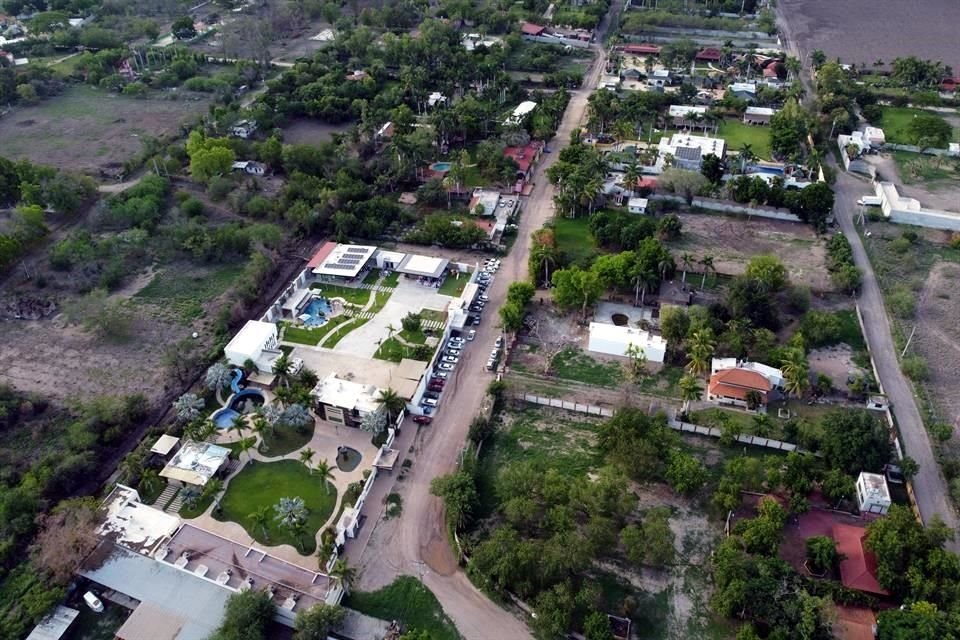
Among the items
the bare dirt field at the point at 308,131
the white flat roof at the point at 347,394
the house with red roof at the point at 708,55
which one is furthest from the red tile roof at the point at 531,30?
the white flat roof at the point at 347,394

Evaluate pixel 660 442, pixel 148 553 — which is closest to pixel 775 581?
pixel 660 442

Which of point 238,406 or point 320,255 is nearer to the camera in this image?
point 238,406

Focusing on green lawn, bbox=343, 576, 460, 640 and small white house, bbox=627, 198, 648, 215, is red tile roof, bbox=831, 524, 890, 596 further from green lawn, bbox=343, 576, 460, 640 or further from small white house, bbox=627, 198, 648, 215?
small white house, bbox=627, 198, 648, 215

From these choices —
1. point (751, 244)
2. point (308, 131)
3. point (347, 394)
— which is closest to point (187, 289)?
point (347, 394)

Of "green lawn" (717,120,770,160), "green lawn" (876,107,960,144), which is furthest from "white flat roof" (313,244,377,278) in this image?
"green lawn" (876,107,960,144)

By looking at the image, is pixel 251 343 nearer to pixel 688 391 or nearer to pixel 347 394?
pixel 347 394

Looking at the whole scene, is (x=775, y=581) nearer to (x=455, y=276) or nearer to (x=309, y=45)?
(x=455, y=276)
